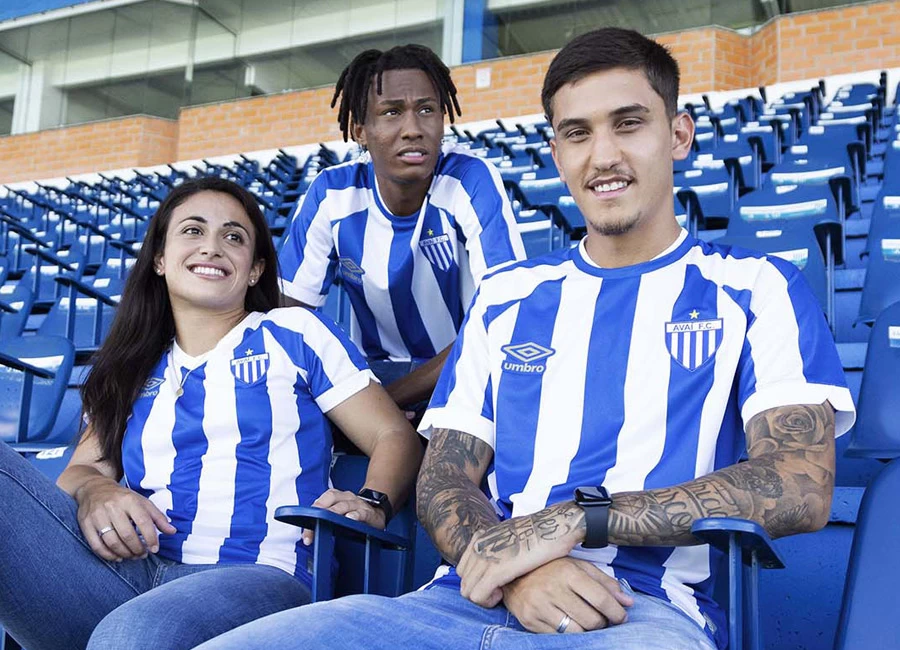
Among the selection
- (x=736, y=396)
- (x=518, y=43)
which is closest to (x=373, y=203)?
(x=736, y=396)

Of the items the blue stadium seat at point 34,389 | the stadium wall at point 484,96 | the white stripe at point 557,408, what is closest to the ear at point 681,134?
the white stripe at point 557,408

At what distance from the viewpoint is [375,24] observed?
9539 millimetres

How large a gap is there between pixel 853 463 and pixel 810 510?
0.67m

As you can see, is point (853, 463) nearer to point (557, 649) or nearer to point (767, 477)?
point (767, 477)

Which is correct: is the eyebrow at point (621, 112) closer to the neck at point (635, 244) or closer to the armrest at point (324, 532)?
the neck at point (635, 244)

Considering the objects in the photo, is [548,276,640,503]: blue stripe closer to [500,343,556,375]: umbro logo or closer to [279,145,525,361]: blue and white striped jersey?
[500,343,556,375]: umbro logo

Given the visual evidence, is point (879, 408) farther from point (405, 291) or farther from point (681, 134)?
point (405, 291)

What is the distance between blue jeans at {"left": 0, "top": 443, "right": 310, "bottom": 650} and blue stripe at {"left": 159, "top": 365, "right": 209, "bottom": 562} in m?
0.08

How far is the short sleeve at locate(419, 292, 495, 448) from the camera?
1283 mm

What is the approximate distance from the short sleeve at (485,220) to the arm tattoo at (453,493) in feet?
2.10

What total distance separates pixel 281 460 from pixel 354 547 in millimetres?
191

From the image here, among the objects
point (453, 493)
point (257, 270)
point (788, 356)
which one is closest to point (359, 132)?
point (257, 270)

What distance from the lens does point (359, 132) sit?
2.01 m

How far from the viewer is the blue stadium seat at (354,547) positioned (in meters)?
1.16
